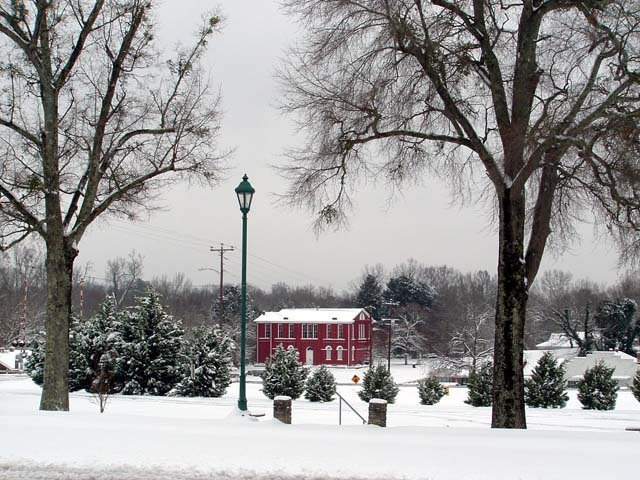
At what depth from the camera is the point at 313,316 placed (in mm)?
73312

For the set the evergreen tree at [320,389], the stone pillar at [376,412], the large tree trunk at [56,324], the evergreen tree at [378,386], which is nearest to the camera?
the stone pillar at [376,412]

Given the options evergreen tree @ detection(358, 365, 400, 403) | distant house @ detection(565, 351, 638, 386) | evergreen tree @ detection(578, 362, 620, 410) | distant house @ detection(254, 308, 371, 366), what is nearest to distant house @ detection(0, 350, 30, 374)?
distant house @ detection(254, 308, 371, 366)

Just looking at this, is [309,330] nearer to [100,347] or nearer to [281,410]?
[100,347]

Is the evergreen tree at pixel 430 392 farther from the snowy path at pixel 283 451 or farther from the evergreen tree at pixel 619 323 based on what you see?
the evergreen tree at pixel 619 323

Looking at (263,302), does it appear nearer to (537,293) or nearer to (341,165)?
(537,293)

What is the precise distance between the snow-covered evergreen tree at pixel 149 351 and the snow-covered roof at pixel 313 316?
126 feet

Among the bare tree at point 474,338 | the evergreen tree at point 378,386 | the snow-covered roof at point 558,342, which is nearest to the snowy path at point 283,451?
the evergreen tree at point 378,386

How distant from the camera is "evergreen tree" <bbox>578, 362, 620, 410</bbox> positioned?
3033cm

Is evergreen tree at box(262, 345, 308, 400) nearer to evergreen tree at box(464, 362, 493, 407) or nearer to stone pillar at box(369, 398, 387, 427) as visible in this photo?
evergreen tree at box(464, 362, 493, 407)

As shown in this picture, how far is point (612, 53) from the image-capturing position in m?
12.4

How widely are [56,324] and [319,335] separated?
2282 inches

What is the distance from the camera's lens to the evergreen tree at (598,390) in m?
30.3

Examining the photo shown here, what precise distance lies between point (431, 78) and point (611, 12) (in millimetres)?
3453

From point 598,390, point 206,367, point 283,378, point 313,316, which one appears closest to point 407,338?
point 313,316
